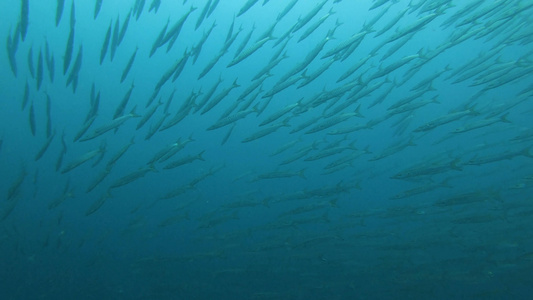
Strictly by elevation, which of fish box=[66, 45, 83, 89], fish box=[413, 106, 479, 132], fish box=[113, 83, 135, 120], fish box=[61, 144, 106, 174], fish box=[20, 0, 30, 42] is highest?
fish box=[20, 0, 30, 42]

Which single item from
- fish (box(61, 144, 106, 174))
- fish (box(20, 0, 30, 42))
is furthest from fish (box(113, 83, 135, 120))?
fish (box(20, 0, 30, 42))

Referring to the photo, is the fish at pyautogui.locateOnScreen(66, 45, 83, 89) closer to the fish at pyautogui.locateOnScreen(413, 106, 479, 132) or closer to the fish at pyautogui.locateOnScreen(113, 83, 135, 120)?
the fish at pyautogui.locateOnScreen(113, 83, 135, 120)

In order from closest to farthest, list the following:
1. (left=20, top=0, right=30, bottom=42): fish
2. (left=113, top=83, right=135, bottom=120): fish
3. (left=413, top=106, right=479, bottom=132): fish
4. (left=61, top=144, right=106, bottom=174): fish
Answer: (left=20, top=0, right=30, bottom=42): fish
(left=113, top=83, right=135, bottom=120): fish
(left=61, top=144, right=106, bottom=174): fish
(left=413, top=106, right=479, bottom=132): fish

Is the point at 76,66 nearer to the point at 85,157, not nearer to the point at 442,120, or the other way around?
the point at 85,157

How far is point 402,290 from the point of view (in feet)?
46.3

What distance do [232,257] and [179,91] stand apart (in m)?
8.89

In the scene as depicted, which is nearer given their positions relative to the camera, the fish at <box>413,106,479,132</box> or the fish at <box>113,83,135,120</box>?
the fish at <box>113,83,135,120</box>

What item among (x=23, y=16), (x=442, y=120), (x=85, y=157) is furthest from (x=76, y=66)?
(x=442, y=120)

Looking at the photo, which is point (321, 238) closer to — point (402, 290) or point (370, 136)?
point (402, 290)

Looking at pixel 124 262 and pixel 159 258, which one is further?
pixel 124 262

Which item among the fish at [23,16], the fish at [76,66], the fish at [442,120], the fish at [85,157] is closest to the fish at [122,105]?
the fish at [85,157]

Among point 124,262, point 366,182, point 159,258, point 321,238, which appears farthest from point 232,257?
point 366,182

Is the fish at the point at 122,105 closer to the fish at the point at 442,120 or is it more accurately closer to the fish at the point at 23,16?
the fish at the point at 23,16

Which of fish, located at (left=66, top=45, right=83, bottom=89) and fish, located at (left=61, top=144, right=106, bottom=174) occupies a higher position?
fish, located at (left=66, top=45, right=83, bottom=89)
